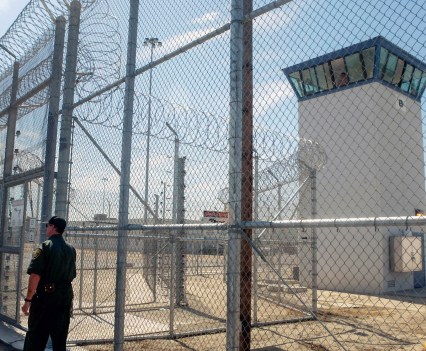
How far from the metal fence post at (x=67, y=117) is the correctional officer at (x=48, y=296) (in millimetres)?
1006

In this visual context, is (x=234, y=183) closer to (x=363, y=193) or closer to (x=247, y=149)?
(x=247, y=149)

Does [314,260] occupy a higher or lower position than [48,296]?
higher

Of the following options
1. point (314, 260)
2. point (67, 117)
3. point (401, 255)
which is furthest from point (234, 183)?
point (401, 255)

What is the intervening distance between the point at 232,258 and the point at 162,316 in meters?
7.11

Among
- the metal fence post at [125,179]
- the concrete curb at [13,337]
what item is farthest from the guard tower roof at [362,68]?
the concrete curb at [13,337]

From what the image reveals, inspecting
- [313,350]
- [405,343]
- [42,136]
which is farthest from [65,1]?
[405,343]

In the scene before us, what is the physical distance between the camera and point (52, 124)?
21.8ft

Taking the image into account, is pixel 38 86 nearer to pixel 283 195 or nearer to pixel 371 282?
pixel 283 195

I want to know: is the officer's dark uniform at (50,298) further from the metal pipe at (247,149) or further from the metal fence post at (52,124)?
the metal pipe at (247,149)

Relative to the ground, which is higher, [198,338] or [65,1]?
[65,1]

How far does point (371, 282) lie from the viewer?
1672 cm

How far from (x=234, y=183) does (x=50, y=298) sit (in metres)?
2.56

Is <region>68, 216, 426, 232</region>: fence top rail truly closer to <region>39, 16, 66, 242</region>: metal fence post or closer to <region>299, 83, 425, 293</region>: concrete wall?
<region>39, 16, 66, 242</region>: metal fence post

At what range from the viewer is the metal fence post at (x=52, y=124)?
20.7 ft
